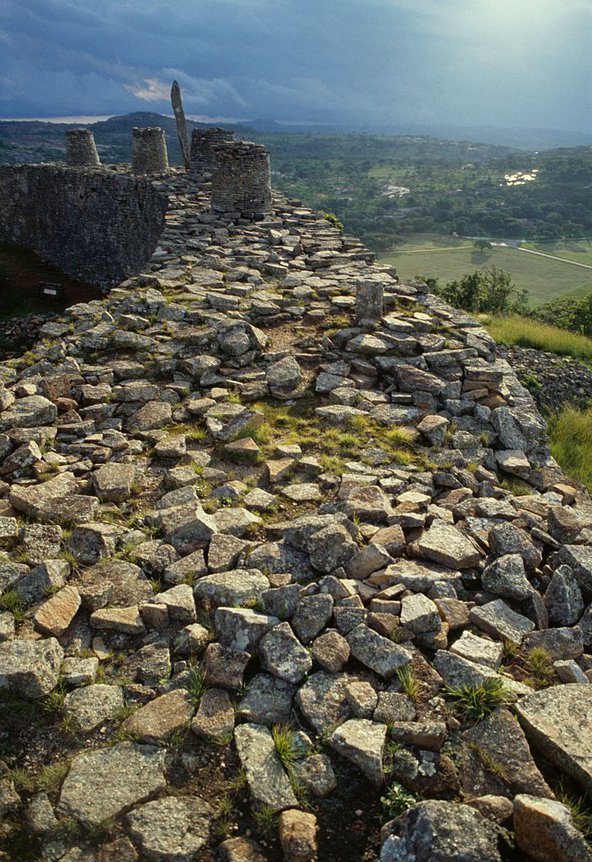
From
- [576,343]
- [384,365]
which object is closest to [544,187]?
[576,343]

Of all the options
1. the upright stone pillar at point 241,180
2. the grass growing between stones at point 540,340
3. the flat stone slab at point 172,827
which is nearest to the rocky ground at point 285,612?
the flat stone slab at point 172,827

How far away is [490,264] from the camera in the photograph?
5741 cm

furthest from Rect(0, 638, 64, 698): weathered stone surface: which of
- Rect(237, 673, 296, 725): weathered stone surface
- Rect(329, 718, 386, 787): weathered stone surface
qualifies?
Rect(329, 718, 386, 787): weathered stone surface

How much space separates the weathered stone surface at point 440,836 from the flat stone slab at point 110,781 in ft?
3.98

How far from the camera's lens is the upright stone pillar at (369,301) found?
9.26 m

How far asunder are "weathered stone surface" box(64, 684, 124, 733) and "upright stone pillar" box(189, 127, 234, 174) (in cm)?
2216

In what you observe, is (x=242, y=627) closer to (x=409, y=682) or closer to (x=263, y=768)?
(x=263, y=768)

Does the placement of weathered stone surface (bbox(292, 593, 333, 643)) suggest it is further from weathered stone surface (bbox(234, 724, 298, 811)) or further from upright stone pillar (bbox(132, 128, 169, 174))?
upright stone pillar (bbox(132, 128, 169, 174))

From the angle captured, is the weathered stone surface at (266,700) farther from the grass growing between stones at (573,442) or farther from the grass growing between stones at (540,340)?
the grass growing between stones at (540,340)

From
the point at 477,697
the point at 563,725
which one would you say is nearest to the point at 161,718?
the point at 477,697

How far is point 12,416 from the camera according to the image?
6.55 metres

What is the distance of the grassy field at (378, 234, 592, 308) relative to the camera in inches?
1906

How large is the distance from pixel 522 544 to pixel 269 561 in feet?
6.65

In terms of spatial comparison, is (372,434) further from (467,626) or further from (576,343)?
(576,343)
